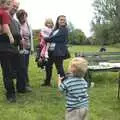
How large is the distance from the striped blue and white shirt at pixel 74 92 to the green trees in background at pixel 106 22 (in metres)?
59.9

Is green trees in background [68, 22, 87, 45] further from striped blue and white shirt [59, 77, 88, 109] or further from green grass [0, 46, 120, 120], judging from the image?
striped blue and white shirt [59, 77, 88, 109]

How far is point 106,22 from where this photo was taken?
7312 centimetres

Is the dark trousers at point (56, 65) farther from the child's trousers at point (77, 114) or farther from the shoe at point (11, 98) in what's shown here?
the child's trousers at point (77, 114)

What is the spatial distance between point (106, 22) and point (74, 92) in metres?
66.1

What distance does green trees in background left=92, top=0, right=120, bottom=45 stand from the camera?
68.8 metres

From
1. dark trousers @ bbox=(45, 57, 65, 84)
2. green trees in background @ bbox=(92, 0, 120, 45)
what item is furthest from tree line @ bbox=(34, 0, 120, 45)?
dark trousers @ bbox=(45, 57, 65, 84)

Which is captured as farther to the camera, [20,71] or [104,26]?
[104,26]

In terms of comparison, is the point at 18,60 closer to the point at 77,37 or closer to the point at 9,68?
the point at 9,68

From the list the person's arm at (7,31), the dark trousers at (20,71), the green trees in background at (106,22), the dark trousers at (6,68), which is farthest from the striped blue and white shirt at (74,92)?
the green trees in background at (106,22)

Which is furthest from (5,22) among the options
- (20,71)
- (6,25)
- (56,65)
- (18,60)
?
(56,65)

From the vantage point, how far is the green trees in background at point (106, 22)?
226 feet

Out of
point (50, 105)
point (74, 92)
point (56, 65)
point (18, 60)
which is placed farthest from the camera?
point (56, 65)

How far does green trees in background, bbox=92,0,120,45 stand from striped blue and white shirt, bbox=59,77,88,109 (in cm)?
5988

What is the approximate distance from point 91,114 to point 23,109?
4.15 ft
